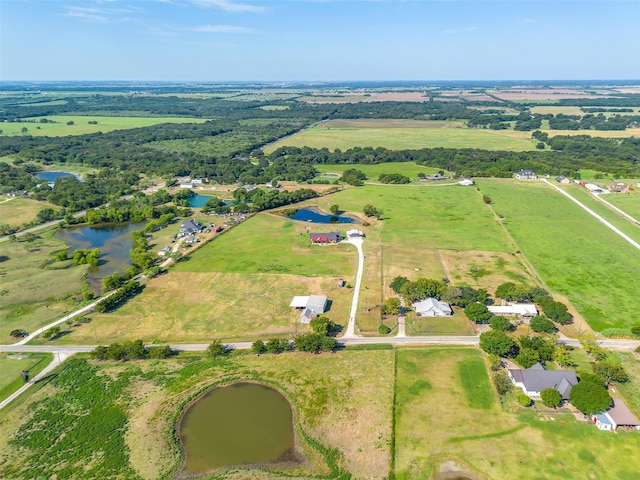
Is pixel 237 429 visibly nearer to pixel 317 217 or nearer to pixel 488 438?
pixel 488 438

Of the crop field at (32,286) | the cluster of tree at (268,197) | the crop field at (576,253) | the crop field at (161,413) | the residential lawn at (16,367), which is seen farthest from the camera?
the cluster of tree at (268,197)

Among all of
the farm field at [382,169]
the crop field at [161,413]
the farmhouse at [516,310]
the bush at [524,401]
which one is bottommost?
the farm field at [382,169]

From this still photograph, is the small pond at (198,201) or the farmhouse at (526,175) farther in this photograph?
the farmhouse at (526,175)

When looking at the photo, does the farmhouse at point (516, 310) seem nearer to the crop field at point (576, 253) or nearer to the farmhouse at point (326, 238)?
the crop field at point (576, 253)

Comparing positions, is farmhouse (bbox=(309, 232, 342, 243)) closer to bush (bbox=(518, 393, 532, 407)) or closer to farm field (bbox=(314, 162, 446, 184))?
bush (bbox=(518, 393, 532, 407))

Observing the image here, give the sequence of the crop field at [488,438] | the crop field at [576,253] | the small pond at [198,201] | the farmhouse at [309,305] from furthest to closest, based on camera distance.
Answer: the small pond at [198,201] → the crop field at [576,253] → the farmhouse at [309,305] → the crop field at [488,438]

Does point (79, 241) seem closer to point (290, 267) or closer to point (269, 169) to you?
point (290, 267)

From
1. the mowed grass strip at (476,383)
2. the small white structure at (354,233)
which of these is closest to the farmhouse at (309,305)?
the mowed grass strip at (476,383)
